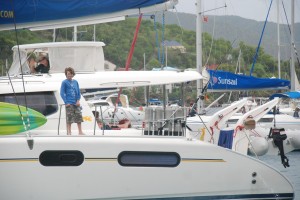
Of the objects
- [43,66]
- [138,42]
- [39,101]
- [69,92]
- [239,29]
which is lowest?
[39,101]

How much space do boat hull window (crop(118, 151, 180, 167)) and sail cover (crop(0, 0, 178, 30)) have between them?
2947 millimetres

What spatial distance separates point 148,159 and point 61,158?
4.23 ft

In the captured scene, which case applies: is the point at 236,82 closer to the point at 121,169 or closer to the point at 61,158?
the point at 121,169

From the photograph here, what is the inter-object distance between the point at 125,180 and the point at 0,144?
190 cm

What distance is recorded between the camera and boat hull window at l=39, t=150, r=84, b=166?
38.3ft

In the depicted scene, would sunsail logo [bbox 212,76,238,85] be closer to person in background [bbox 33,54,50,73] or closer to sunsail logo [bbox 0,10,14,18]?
person in background [bbox 33,54,50,73]

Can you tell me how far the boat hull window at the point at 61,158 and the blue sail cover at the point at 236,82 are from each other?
11843 millimetres

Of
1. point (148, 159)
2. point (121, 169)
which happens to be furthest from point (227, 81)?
point (121, 169)

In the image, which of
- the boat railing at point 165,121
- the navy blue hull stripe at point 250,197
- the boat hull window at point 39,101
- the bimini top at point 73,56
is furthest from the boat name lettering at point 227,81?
the navy blue hull stripe at point 250,197

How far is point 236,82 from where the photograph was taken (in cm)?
2412

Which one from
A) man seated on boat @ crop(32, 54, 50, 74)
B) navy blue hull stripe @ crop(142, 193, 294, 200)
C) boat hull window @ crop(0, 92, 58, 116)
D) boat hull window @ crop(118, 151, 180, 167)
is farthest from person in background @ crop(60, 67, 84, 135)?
man seated on boat @ crop(32, 54, 50, 74)

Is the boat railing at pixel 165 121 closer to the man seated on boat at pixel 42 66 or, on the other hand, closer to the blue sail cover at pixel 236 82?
the man seated on boat at pixel 42 66

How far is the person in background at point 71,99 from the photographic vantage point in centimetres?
1252

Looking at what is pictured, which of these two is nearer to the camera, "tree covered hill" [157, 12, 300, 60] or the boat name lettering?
the boat name lettering
